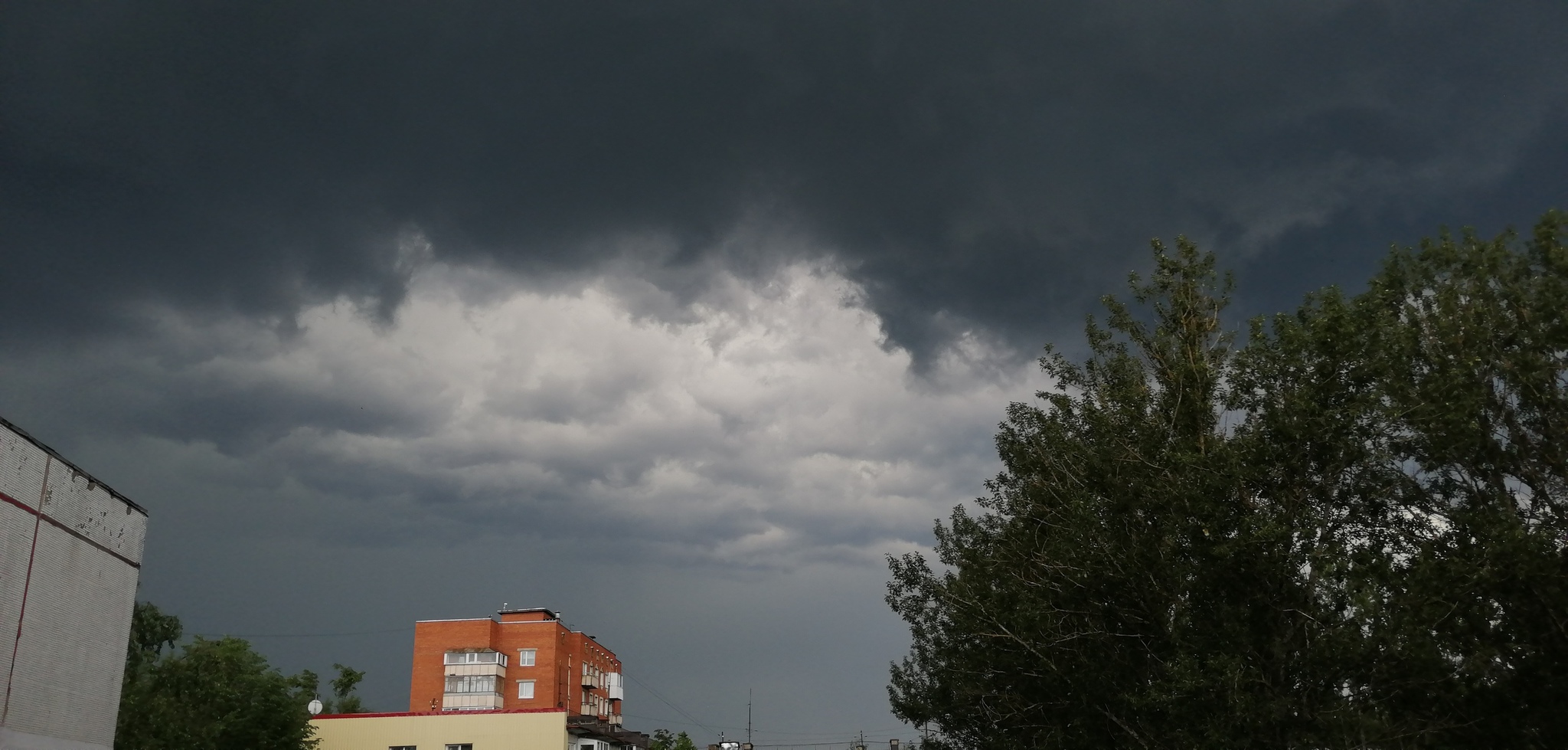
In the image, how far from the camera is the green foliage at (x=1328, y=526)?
78.2ft

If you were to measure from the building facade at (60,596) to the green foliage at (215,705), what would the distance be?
3078 centimetres

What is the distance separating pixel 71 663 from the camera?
28.7 m

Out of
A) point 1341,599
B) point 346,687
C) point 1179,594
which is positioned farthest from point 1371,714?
point 346,687

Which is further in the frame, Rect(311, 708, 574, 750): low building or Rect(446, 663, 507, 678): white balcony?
Rect(446, 663, 507, 678): white balcony

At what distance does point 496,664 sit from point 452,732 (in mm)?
39077

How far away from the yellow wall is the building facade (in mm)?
43853

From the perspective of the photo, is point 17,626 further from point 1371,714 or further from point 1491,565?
point 1491,565

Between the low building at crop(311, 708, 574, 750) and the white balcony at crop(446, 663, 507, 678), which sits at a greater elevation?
the white balcony at crop(446, 663, 507, 678)

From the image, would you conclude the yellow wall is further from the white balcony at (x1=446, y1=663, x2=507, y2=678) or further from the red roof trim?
the white balcony at (x1=446, y1=663, x2=507, y2=678)

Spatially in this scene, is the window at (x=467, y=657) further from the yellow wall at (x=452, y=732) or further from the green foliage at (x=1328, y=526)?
the green foliage at (x=1328, y=526)

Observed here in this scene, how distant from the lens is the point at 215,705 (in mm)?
61875

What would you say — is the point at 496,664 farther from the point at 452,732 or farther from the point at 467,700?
the point at 452,732

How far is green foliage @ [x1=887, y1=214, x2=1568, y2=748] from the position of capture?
2384 cm

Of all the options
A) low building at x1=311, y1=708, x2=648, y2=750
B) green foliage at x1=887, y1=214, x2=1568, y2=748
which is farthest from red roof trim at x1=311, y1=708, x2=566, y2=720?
green foliage at x1=887, y1=214, x2=1568, y2=748
